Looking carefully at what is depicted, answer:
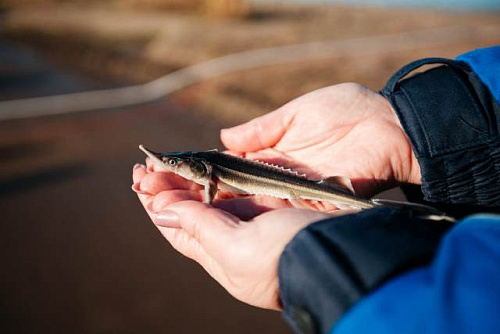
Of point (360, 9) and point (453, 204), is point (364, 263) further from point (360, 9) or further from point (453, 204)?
point (360, 9)

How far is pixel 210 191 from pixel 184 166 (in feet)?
0.92

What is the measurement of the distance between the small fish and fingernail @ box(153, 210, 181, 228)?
0.40m

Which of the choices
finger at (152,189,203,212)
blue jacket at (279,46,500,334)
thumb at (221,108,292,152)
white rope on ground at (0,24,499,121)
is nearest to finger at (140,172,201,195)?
finger at (152,189,203,212)

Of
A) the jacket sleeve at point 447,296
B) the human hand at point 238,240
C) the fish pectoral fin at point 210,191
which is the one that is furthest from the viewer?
the fish pectoral fin at point 210,191

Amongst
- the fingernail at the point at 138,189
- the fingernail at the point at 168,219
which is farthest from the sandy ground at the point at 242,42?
the fingernail at the point at 168,219

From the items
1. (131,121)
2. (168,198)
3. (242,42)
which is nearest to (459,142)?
(168,198)

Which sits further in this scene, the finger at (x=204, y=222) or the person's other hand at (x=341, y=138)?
the person's other hand at (x=341, y=138)

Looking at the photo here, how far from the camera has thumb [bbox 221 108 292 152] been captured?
11.0ft

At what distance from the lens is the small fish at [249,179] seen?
2.81m

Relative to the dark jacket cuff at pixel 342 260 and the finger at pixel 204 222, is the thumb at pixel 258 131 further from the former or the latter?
the dark jacket cuff at pixel 342 260

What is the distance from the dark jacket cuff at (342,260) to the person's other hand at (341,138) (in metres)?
1.29

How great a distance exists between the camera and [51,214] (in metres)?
5.52

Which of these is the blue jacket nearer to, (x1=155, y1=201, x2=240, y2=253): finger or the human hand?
the human hand

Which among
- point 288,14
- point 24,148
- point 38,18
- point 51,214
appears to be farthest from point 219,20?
point 51,214
